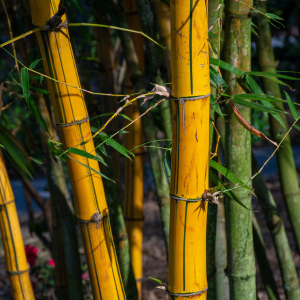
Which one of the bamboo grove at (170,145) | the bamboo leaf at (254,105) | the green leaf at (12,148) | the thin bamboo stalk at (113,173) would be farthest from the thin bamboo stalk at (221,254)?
the green leaf at (12,148)

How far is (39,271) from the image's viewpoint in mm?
1541

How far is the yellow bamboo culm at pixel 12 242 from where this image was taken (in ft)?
2.37

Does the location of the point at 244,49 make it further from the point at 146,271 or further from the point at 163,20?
the point at 146,271

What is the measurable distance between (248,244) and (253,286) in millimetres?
110

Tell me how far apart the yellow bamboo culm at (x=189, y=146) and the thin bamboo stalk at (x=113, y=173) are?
13.3 inches

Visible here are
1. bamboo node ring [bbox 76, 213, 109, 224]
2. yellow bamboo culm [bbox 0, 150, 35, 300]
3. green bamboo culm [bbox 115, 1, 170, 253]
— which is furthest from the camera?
green bamboo culm [bbox 115, 1, 170, 253]

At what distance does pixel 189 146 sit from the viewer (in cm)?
42

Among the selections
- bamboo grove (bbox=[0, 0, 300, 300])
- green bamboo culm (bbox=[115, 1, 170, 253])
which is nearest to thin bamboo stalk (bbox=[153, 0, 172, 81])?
bamboo grove (bbox=[0, 0, 300, 300])

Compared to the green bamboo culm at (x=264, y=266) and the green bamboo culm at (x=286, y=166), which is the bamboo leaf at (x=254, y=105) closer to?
the green bamboo culm at (x=286, y=166)

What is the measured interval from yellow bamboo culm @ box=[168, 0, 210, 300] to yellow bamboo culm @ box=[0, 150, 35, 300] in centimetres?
43

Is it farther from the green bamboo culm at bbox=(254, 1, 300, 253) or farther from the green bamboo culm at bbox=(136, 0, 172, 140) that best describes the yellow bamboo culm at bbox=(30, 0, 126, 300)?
the green bamboo culm at bbox=(254, 1, 300, 253)

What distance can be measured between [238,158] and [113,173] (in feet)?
1.11

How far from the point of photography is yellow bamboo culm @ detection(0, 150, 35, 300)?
2.37ft

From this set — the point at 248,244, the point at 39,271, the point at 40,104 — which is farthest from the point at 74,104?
the point at 39,271
